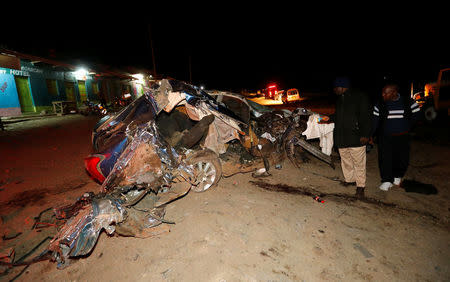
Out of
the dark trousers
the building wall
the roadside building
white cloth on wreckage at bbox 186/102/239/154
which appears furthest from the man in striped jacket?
the building wall

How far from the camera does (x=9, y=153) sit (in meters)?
6.60

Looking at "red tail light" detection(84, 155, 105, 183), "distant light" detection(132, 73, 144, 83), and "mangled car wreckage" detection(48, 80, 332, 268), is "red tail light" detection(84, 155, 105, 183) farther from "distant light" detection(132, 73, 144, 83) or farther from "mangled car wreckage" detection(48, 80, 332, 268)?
"distant light" detection(132, 73, 144, 83)

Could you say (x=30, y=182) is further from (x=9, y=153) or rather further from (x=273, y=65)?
(x=273, y=65)

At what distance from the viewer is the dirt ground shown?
88.0 inches

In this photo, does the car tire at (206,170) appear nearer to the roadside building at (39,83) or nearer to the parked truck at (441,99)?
the roadside building at (39,83)

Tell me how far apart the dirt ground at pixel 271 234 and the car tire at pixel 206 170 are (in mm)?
144

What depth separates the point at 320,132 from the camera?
4.85 m

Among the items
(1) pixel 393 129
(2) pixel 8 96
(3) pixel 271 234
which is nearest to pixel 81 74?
(2) pixel 8 96

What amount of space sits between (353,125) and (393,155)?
1136 millimetres

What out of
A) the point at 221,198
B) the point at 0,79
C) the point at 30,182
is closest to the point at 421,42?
the point at 221,198

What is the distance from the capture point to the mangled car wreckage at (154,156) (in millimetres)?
2537

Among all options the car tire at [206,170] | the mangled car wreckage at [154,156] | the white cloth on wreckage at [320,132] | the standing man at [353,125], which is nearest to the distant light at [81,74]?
the mangled car wreckage at [154,156]

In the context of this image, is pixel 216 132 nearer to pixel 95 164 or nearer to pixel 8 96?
pixel 95 164

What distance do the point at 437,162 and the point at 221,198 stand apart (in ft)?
16.3
